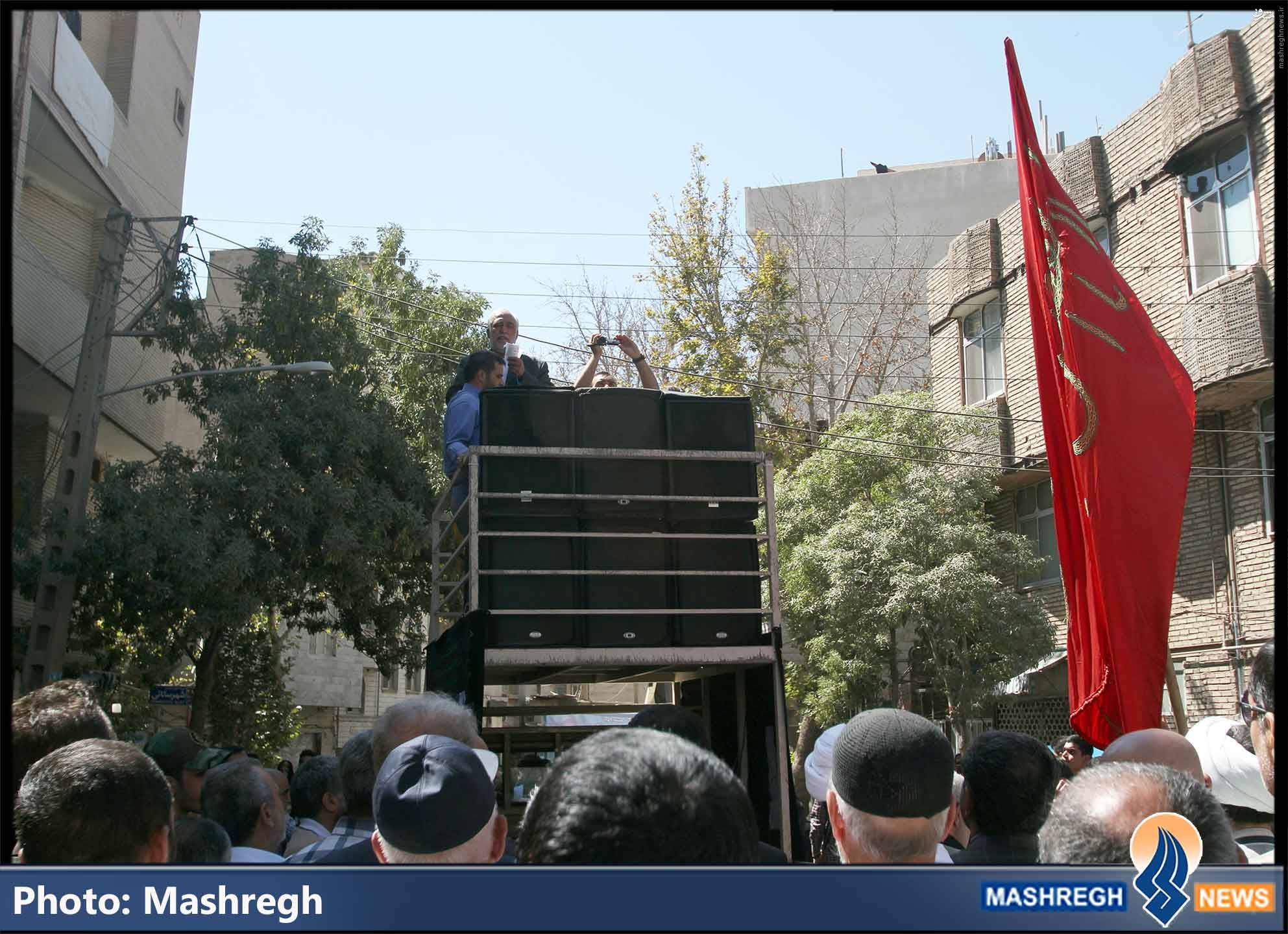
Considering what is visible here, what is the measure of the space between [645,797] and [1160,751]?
2028 millimetres

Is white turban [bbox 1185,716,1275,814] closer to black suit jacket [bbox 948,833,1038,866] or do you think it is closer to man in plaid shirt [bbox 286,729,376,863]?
black suit jacket [bbox 948,833,1038,866]

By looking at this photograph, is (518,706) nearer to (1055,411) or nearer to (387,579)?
(1055,411)

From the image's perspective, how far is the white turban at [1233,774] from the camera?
10.9 feet

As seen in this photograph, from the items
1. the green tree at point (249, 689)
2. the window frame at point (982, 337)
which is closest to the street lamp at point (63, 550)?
the green tree at point (249, 689)

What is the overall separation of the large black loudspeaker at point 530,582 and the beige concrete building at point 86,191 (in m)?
8.87

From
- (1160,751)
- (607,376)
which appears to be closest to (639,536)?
(607,376)

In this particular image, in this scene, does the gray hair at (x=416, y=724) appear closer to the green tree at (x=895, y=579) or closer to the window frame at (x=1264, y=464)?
the green tree at (x=895, y=579)

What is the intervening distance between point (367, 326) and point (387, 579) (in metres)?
6.49

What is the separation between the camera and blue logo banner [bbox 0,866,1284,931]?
1495 mm

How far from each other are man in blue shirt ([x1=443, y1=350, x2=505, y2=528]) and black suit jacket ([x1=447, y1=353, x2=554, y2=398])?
0.05 metres

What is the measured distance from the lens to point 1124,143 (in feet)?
58.1

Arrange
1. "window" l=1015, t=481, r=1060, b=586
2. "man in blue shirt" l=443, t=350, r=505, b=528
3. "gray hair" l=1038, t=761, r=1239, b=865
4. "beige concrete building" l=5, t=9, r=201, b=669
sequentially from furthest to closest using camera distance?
"window" l=1015, t=481, r=1060, b=586 → "beige concrete building" l=5, t=9, r=201, b=669 → "man in blue shirt" l=443, t=350, r=505, b=528 → "gray hair" l=1038, t=761, r=1239, b=865

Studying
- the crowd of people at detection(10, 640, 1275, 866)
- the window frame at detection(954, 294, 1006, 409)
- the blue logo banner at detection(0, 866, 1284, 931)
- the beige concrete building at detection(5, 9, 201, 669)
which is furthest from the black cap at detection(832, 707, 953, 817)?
the window frame at detection(954, 294, 1006, 409)

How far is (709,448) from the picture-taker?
22.6 feet
